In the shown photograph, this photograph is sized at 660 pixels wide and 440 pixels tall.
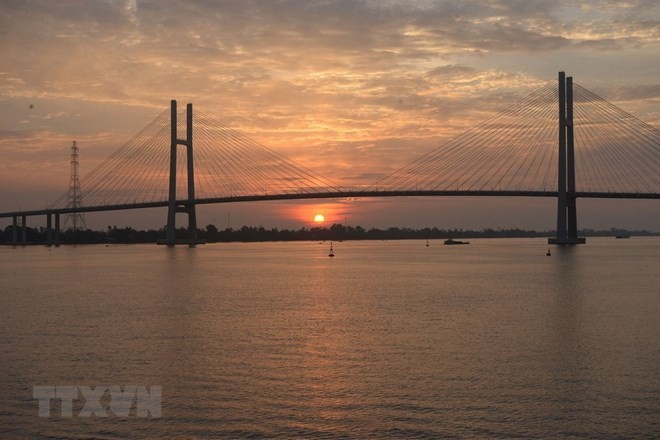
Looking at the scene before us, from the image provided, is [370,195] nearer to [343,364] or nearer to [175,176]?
[175,176]

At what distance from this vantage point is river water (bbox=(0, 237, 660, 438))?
360 inches

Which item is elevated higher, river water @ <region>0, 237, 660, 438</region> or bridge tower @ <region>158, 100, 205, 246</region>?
bridge tower @ <region>158, 100, 205, 246</region>

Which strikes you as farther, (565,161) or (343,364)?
(565,161)

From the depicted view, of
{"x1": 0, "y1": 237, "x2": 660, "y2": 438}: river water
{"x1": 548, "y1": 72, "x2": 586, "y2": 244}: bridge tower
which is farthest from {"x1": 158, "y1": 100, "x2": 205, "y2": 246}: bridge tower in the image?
{"x1": 0, "y1": 237, "x2": 660, "y2": 438}: river water

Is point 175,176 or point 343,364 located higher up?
point 175,176

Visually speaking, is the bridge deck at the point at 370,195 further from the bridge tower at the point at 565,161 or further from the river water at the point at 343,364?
the river water at the point at 343,364

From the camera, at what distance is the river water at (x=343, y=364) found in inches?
360

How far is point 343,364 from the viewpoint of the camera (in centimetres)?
1282

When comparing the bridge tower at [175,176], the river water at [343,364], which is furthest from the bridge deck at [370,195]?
the river water at [343,364]

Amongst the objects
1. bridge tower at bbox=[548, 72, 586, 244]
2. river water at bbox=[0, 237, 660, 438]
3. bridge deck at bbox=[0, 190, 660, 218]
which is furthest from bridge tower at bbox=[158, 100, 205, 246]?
river water at bbox=[0, 237, 660, 438]

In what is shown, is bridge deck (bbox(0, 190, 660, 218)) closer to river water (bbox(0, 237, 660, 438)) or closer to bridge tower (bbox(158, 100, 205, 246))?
bridge tower (bbox(158, 100, 205, 246))

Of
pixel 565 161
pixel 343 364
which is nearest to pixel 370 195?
pixel 565 161

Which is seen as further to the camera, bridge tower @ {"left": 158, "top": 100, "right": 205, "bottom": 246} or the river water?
bridge tower @ {"left": 158, "top": 100, "right": 205, "bottom": 246}

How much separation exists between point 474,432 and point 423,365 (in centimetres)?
385
